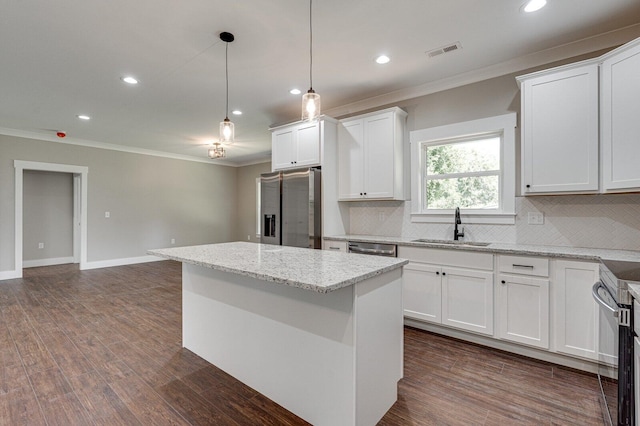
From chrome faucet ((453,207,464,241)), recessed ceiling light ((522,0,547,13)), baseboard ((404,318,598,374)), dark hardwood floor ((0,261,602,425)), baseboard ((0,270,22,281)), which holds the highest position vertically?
recessed ceiling light ((522,0,547,13))

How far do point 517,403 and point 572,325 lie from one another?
0.84 m

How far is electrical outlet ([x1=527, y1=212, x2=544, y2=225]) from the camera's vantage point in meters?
2.81

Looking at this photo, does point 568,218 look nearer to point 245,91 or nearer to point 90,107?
point 245,91

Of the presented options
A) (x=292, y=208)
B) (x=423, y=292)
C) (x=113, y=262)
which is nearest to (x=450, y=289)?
(x=423, y=292)

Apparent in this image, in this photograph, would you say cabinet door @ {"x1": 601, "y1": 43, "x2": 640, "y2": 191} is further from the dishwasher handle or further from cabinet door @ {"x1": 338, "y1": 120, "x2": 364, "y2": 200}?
cabinet door @ {"x1": 338, "y1": 120, "x2": 364, "y2": 200}

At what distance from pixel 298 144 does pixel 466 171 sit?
205cm

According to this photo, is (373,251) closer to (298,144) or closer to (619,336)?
(298,144)

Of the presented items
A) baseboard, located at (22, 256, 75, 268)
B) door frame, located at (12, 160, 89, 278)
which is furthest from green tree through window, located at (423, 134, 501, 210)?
baseboard, located at (22, 256, 75, 268)

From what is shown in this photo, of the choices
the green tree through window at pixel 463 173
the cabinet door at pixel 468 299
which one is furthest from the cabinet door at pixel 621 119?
the cabinet door at pixel 468 299

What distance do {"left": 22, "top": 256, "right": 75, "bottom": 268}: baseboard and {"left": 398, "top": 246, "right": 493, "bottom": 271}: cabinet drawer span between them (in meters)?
7.48

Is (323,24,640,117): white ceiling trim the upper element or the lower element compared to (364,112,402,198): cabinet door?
upper

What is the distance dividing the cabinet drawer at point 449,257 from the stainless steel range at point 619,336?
893 millimetres

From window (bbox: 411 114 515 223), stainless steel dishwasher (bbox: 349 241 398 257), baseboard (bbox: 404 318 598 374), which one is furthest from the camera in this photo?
stainless steel dishwasher (bbox: 349 241 398 257)

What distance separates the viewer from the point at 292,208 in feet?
Answer: 12.7
